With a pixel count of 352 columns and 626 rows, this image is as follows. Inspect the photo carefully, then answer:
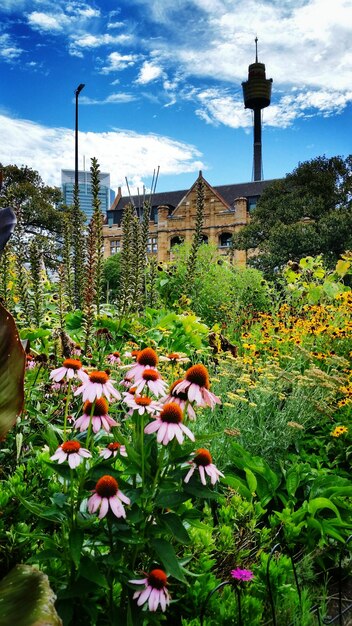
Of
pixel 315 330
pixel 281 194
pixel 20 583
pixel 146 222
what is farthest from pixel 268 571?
pixel 281 194

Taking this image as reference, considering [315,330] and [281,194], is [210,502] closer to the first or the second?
[315,330]

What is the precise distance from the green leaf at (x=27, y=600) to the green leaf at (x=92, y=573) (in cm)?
37

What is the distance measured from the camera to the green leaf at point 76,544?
119 cm

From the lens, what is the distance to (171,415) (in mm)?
1267

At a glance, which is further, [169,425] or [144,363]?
[144,363]

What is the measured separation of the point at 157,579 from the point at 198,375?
0.48 meters

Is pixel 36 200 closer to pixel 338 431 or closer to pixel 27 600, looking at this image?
pixel 338 431

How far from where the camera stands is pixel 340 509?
267 cm

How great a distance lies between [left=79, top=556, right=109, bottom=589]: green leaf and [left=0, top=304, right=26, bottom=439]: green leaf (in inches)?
20.1

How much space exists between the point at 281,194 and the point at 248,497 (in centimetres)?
2230

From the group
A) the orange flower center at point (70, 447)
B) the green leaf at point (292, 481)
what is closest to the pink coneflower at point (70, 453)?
the orange flower center at point (70, 447)

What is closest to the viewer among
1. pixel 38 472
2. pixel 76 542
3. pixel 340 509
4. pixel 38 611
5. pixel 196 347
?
pixel 38 611

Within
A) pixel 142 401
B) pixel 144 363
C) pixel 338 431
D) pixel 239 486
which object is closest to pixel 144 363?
pixel 144 363

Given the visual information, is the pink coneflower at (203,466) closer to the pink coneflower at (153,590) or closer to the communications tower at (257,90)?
the pink coneflower at (153,590)
